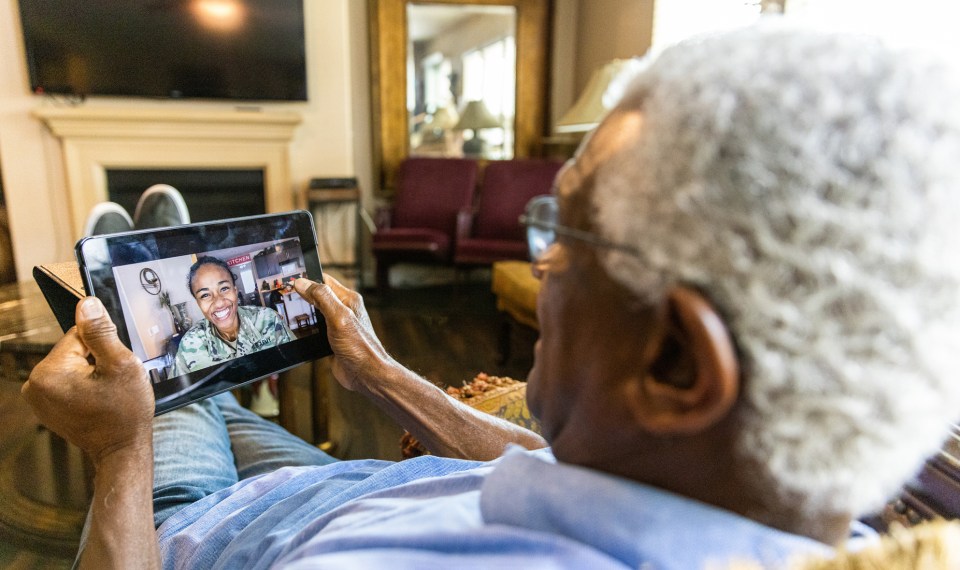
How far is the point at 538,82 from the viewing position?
4484 millimetres

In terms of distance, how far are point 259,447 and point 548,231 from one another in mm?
852

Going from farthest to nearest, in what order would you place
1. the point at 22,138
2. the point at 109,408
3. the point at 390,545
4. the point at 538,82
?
the point at 538,82 < the point at 22,138 < the point at 109,408 < the point at 390,545

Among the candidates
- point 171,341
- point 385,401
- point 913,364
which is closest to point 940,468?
point 913,364

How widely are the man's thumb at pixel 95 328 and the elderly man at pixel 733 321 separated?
33cm

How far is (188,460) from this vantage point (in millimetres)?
975

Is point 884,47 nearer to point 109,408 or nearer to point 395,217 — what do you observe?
point 109,408

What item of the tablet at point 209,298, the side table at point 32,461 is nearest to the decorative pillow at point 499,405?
the tablet at point 209,298

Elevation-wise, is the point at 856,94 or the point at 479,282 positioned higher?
the point at 856,94

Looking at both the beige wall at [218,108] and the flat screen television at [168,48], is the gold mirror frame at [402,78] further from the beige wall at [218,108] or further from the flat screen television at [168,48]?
the flat screen television at [168,48]

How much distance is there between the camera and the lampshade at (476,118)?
4.41 meters

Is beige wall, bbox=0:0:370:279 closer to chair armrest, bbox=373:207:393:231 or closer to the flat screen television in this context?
the flat screen television

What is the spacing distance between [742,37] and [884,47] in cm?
9

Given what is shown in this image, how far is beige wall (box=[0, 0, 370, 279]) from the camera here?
3.41 metres

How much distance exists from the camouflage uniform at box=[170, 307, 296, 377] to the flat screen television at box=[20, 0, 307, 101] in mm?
3337
